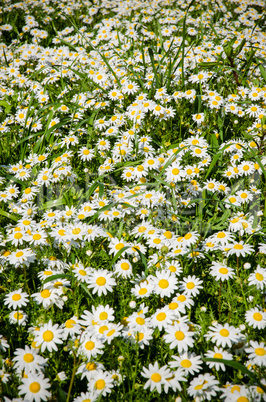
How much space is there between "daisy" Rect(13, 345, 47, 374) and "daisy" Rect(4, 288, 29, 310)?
1.25 feet

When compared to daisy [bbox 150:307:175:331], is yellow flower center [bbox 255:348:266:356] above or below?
above

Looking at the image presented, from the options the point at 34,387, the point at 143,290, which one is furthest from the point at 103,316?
the point at 34,387

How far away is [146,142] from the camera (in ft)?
10.9

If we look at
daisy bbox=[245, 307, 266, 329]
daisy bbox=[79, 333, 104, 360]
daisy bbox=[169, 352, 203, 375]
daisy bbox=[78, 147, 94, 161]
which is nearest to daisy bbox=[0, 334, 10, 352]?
daisy bbox=[79, 333, 104, 360]

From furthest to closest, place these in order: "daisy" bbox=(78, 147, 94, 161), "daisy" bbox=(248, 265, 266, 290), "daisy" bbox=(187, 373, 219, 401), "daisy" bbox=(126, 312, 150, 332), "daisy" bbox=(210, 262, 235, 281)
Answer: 1. "daisy" bbox=(78, 147, 94, 161)
2. "daisy" bbox=(210, 262, 235, 281)
3. "daisy" bbox=(248, 265, 266, 290)
4. "daisy" bbox=(126, 312, 150, 332)
5. "daisy" bbox=(187, 373, 219, 401)

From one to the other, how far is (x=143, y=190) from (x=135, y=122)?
109cm

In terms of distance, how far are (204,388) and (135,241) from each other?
48.2 inches

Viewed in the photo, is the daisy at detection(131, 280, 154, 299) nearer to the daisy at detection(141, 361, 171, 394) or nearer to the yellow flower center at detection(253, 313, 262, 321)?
the daisy at detection(141, 361, 171, 394)

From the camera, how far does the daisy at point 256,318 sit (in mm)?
1809

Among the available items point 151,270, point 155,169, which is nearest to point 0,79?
point 155,169

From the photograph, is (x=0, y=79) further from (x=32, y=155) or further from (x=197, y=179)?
(x=197, y=179)

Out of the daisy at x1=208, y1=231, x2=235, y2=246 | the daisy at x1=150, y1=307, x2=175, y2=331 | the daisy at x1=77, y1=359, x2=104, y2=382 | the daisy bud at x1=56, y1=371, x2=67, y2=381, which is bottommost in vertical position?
the daisy bud at x1=56, y1=371, x2=67, y2=381

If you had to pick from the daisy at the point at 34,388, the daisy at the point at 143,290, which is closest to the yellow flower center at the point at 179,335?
the daisy at the point at 143,290

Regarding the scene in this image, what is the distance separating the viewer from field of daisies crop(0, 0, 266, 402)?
1735 millimetres
